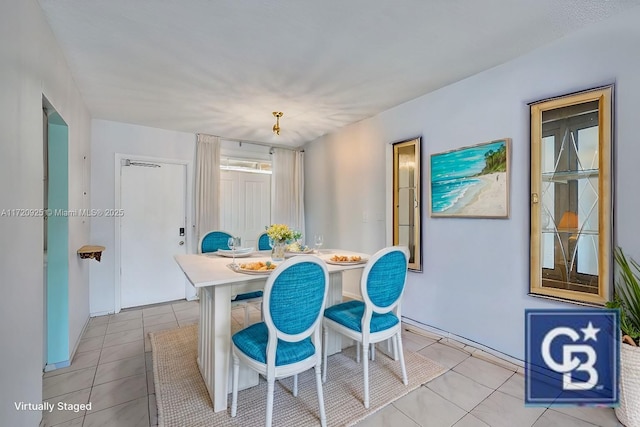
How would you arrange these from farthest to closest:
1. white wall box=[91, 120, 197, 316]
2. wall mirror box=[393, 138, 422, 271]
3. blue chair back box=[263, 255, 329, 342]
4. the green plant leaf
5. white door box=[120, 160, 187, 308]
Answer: white door box=[120, 160, 187, 308] < white wall box=[91, 120, 197, 316] < wall mirror box=[393, 138, 422, 271] < the green plant leaf < blue chair back box=[263, 255, 329, 342]

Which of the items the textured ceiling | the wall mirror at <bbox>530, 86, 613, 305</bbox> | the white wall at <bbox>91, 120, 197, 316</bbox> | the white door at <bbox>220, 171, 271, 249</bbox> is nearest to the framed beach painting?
the wall mirror at <bbox>530, 86, 613, 305</bbox>

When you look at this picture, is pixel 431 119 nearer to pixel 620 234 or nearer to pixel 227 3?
pixel 620 234

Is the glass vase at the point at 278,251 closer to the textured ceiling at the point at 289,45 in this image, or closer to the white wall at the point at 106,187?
the textured ceiling at the point at 289,45

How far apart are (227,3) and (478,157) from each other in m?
2.29

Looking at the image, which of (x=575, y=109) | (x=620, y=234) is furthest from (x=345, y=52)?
(x=620, y=234)

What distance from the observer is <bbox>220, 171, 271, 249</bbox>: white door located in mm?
4520

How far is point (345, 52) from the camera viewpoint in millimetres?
2172

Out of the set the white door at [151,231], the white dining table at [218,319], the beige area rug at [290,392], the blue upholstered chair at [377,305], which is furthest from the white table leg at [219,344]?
the white door at [151,231]

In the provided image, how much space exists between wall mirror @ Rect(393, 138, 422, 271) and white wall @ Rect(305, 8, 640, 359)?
9 centimetres

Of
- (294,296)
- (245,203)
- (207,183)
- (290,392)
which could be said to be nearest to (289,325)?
(294,296)

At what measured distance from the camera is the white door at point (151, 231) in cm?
381

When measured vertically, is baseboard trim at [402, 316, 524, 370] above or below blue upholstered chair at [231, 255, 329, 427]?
below

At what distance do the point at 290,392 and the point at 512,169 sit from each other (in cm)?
247

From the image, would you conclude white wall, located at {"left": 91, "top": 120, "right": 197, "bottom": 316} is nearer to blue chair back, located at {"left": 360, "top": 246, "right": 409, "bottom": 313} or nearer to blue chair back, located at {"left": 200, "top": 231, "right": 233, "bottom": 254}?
blue chair back, located at {"left": 200, "top": 231, "right": 233, "bottom": 254}
